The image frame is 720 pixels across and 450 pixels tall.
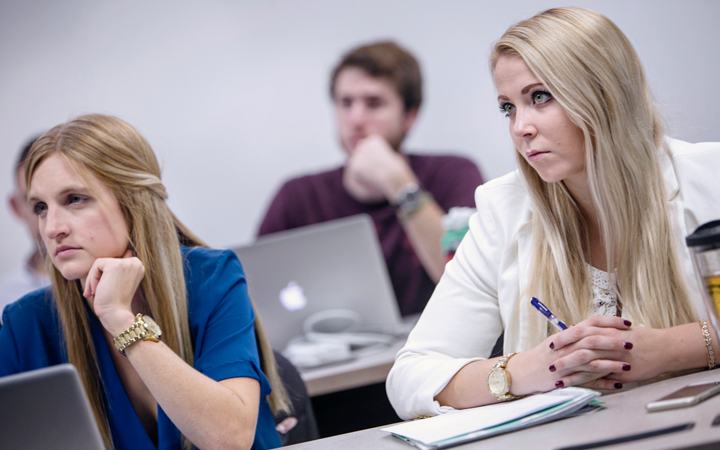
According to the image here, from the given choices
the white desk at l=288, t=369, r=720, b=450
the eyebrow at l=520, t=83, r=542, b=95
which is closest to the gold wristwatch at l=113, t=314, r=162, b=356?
the white desk at l=288, t=369, r=720, b=450

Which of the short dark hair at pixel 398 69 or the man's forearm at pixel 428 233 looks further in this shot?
the short dark hair at pixel 398 69

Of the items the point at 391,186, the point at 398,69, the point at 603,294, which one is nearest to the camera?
the point at 603,294

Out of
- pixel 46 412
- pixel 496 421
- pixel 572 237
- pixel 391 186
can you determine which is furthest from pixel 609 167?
pixel 391 186

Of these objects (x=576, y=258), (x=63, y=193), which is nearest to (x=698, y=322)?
(x=576, y=258)

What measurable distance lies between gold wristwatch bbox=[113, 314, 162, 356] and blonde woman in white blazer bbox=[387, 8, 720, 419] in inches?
19.6

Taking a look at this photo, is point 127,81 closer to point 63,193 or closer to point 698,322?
point 63,193

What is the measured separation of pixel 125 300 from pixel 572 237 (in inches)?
38.0

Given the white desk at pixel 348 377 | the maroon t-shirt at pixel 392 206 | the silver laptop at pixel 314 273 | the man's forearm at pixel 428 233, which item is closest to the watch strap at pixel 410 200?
the man's forearm at pixel 428 233

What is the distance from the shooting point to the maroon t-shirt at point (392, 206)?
3.33 metres

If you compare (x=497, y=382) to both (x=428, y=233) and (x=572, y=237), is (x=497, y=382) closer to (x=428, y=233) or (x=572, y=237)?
(x=572, y=237)

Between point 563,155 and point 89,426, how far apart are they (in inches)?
38.2

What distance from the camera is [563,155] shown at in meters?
1.25

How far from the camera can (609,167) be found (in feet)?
4.10

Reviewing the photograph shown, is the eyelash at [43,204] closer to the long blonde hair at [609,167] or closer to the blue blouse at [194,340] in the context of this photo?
the blue blouse at [194,340]
